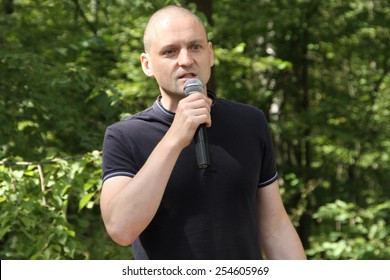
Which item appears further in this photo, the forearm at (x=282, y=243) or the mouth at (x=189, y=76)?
the forearm at (x=282, y=243)

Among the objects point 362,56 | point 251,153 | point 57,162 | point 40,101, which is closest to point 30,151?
point 40,101

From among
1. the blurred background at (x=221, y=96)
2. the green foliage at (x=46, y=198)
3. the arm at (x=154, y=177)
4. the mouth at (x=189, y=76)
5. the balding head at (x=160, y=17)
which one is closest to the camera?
the arm at (x=154, y=177)

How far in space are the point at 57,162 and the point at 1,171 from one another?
0.42 metres

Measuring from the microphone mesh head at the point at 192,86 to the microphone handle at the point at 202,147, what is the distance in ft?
0.38

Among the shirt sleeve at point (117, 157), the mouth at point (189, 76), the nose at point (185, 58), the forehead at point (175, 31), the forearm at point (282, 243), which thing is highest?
the forehead at point (175, 31)

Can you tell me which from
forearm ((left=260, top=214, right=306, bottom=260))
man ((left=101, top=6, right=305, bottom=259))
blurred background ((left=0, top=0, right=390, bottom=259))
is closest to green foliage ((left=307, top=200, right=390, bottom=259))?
blurred background ((left=0, top=0, right=390, bottom=259))

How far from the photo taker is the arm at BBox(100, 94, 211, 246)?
8.04ft

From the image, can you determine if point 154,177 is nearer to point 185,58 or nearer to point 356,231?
point 185,58

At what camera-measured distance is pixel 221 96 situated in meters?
10.8

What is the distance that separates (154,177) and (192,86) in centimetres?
34

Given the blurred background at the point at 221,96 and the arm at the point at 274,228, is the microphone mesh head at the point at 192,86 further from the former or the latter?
the blurred background at the point at 221,96

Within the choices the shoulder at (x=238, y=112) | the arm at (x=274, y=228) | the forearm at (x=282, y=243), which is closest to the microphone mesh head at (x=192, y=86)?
the shoulder at (x=238, y=112)

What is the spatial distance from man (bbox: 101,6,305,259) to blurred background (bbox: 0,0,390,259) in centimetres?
254

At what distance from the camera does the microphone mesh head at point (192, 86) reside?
2.57m
